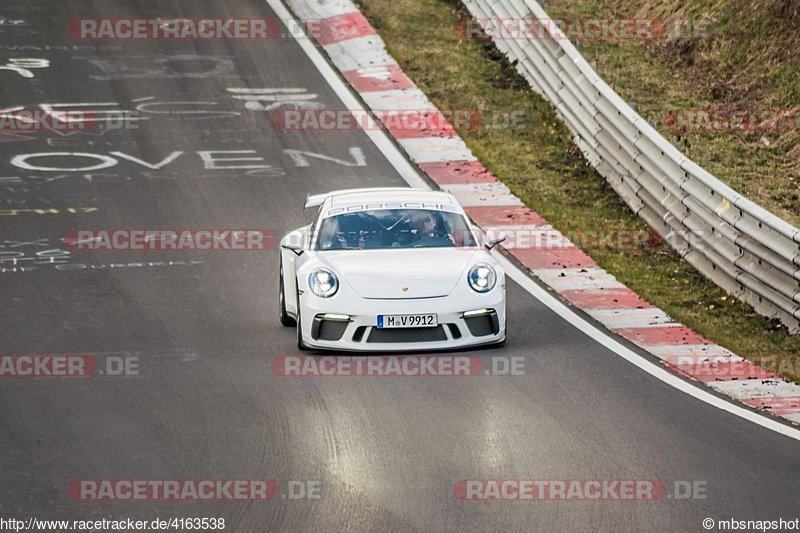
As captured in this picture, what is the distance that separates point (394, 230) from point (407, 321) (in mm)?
1399

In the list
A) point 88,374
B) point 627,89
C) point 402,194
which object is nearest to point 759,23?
point 627,89

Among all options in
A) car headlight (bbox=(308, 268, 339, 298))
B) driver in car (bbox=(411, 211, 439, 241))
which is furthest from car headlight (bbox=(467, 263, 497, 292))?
car headlight (bbox=(308, 268, 339, 298))

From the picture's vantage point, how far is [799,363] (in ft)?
42.9

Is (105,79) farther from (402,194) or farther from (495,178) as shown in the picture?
(402,194)

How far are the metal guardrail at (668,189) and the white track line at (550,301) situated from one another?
1902mm

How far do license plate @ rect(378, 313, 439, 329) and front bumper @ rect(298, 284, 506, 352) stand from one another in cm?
4

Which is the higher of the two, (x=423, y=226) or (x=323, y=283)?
(x=423, y=226)

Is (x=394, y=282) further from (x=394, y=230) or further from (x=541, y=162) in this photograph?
(x=541, y=162)

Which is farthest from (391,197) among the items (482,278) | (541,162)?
(541,162)

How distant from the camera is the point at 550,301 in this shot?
1458 centimetres

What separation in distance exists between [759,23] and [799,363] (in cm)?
987

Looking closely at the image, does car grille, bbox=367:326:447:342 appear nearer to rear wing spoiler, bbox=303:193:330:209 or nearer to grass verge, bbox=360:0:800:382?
rear wing spoiler, bbox=303:193:330:209

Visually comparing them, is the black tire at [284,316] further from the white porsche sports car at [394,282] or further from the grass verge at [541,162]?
the grass verge at [541,162]

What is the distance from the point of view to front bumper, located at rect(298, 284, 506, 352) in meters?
12.5
